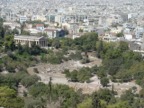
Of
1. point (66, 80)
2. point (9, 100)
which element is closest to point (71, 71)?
point (66, 80)

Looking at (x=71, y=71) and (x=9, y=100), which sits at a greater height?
(x=9, y=100)

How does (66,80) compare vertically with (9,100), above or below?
below

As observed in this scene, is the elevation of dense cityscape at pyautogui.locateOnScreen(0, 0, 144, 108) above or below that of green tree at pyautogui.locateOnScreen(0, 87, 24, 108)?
below

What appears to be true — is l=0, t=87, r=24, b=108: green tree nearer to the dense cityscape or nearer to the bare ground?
the dense cityscape

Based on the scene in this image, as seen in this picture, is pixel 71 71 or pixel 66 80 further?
pixel 71 71

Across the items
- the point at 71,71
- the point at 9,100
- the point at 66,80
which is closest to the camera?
the point at 9,100

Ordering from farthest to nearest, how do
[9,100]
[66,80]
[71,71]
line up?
[71,71] < [66,80] < [9,100]

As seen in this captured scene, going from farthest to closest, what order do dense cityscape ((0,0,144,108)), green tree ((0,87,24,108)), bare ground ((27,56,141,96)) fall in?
bare ground ((27,56,141,96)) → dense cityscape ((0,0,144,108)) → green tree ((0,87,24,108))

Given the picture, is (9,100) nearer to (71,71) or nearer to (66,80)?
(66,80)

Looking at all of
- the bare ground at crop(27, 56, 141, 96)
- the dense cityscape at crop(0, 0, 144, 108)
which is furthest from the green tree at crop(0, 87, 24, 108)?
the bare ground at crop(27, 56, 141, 96)

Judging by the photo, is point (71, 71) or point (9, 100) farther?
point (71, 71)

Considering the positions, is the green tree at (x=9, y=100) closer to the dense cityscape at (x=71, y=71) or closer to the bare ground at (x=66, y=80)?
the dense cityscape at (x=71, y=71)
